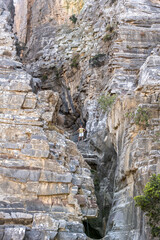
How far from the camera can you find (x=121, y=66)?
33.2 meters

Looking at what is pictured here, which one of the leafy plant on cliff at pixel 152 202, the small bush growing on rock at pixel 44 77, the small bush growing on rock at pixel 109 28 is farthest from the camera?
the small bush growing on rock at pixel 44 77

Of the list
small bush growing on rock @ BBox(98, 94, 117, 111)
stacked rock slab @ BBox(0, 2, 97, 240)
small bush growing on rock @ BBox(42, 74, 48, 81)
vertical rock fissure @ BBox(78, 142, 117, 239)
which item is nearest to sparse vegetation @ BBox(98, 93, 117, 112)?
small bush growing on rock @ BBox(98, 94, 117, 111)

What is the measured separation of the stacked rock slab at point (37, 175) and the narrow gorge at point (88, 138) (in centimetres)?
5

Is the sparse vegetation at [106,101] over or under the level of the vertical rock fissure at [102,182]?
over

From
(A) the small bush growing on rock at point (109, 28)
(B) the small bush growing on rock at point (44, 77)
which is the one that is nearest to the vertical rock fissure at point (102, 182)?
(A) the small bush growing on rock at point (109, 28)

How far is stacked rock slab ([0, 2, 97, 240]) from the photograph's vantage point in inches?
557

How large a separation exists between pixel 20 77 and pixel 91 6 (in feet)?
89.1

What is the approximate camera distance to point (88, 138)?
101 feet

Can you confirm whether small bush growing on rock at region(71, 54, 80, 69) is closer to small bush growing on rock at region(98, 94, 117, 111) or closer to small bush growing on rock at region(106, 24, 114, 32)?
small bush growing on rock at region(106, 24, 114, 32)

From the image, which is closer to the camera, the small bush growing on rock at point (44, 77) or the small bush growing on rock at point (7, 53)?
the small bush growing on rock at point (7, 53)

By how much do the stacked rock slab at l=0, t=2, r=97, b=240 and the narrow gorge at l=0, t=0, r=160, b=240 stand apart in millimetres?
45

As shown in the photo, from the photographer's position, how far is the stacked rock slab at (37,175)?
14.2 m

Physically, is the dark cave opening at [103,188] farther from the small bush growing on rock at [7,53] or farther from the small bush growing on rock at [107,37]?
the small bush growing on rock at [107,37]

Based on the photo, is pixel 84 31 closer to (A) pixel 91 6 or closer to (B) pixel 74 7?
(A) pixel 91 6
